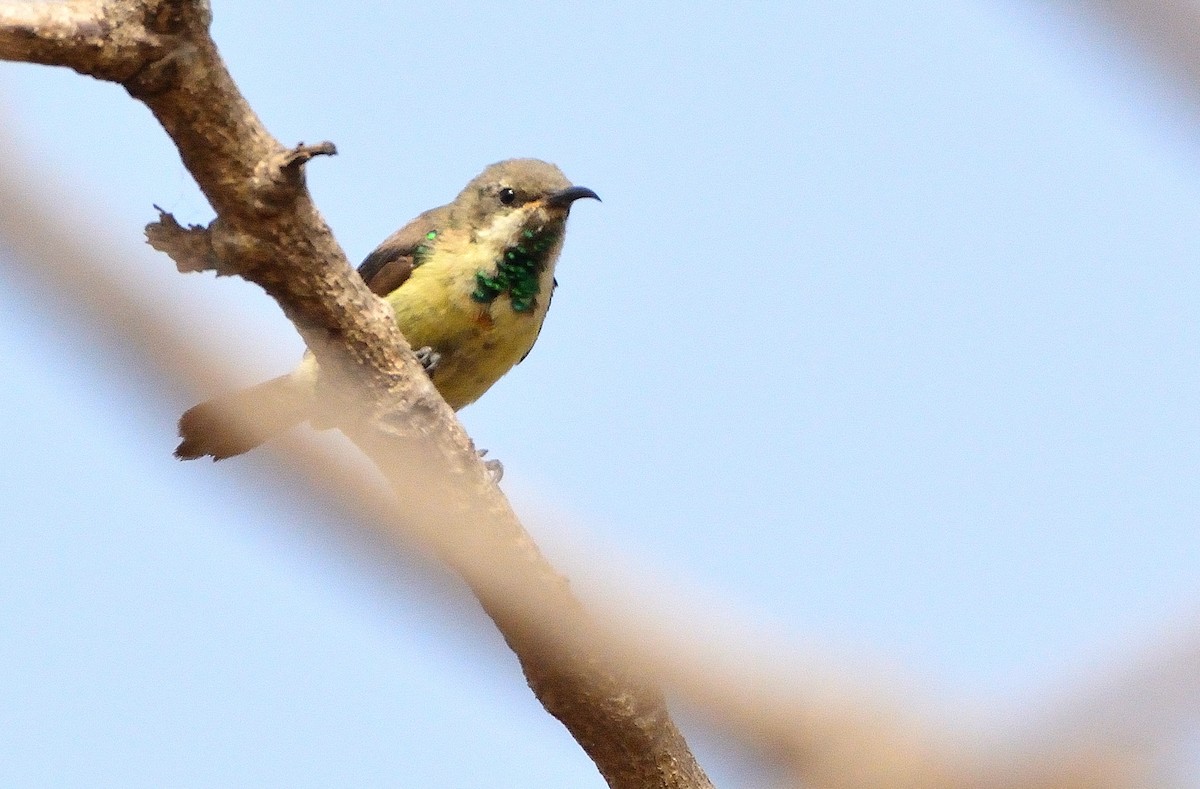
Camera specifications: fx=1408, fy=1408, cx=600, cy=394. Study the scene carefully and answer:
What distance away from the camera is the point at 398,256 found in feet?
21.3

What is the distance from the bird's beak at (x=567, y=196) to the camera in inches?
259

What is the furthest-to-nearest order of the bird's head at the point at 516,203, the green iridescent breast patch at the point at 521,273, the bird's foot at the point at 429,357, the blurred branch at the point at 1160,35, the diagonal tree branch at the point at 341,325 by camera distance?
the bird's head at the point at 516,203, the green iridescent breast patch at the point at 521,273, the bird's foot at the point at 429,357, the diagonal tree branch at the point at 341,325, the blurred branch at the point at 1160,35

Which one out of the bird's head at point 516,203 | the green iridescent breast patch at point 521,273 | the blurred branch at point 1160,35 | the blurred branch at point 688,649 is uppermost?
the bird's head at point 516,203

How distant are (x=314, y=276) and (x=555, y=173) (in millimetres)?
2943

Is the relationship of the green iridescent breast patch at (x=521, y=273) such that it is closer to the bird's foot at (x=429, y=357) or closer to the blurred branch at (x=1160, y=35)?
the bird's foot at (x=429, y=357)

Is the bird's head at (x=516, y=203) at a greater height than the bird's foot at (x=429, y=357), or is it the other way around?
the bird's head at (x=516, y=203)

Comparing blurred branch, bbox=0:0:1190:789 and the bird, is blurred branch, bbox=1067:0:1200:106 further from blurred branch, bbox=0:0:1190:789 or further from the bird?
the bird

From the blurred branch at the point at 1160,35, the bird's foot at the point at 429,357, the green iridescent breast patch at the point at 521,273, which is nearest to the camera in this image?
the blurred branch at the point at 1160,35

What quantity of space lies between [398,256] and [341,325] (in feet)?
7.99

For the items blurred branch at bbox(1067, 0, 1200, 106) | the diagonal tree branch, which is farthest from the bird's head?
blurred branch at bbox(1067, 0, 1200, 106)

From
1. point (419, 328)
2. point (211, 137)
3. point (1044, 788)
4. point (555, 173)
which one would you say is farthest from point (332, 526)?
point (555, 173)

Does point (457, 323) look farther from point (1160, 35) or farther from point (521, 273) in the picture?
point (1160, 35)

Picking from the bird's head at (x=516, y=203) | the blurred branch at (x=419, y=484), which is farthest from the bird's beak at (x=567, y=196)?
the blurred branch at (x=419, y=484)

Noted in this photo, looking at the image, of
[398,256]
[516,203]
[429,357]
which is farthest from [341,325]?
[516,203]
